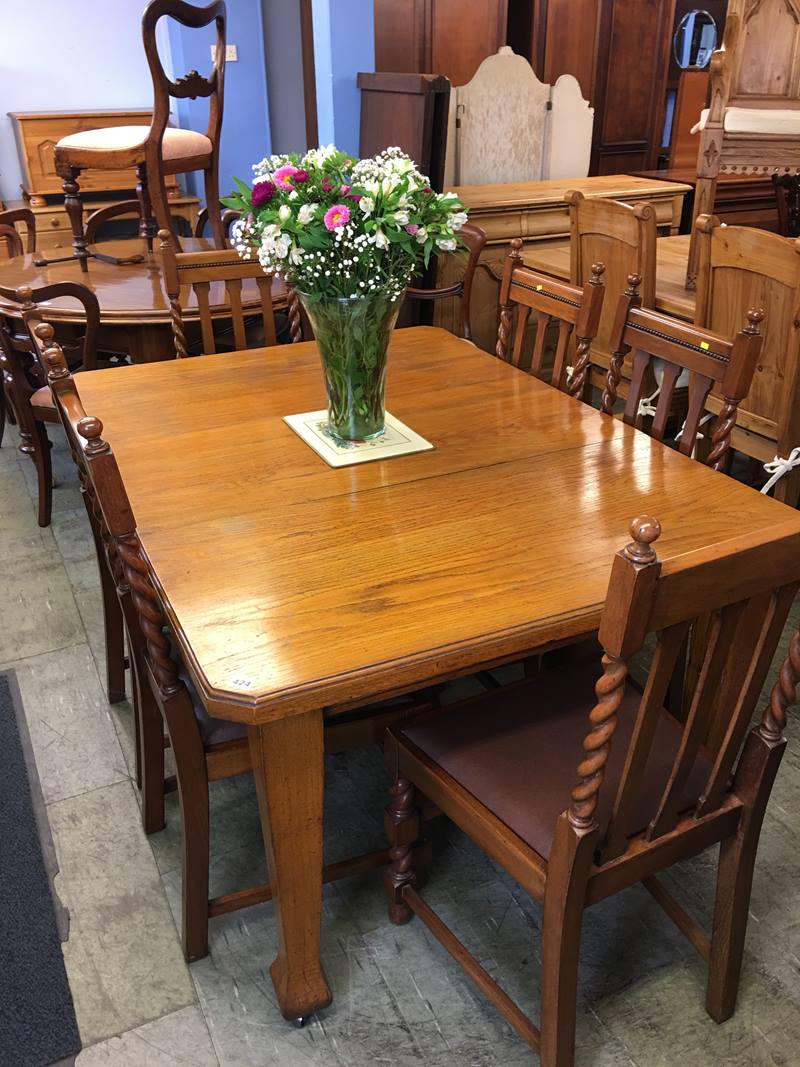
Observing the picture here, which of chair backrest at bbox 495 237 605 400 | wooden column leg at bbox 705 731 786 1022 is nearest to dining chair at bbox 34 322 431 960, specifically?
wooden column leg at bbox 705 731 786 1022

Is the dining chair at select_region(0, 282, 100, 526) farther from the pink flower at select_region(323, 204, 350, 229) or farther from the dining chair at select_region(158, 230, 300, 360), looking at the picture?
the pink flower at select_region(323, 204, 350, 229)

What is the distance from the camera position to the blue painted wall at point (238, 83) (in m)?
4.74

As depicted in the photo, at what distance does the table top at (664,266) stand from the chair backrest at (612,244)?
0.08m

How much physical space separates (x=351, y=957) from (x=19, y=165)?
5013 mm

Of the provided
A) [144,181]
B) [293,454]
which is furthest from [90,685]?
[144,181]

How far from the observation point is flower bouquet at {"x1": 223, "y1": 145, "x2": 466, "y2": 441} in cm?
142

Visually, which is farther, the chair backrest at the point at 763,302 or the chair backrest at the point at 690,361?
the chair backrest at the point at 763,302

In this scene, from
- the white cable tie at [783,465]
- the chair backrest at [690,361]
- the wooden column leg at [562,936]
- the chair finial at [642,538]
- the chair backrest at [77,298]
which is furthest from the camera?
the chair backrest at [77,298]

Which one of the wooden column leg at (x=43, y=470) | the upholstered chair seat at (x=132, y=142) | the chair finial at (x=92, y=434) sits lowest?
the wooden column leg at (x=43, y=470)

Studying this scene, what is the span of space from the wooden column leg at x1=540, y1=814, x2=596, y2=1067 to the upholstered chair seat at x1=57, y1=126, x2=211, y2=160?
9.79ft

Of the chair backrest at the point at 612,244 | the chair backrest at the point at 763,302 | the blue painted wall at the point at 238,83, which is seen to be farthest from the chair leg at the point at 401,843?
the blue painted wall at the point at 238,83

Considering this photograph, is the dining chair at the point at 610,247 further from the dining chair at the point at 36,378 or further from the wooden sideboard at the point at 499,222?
the dining chair at the point at 36,378

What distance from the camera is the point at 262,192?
4.88 feet

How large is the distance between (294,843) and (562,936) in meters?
0.38
